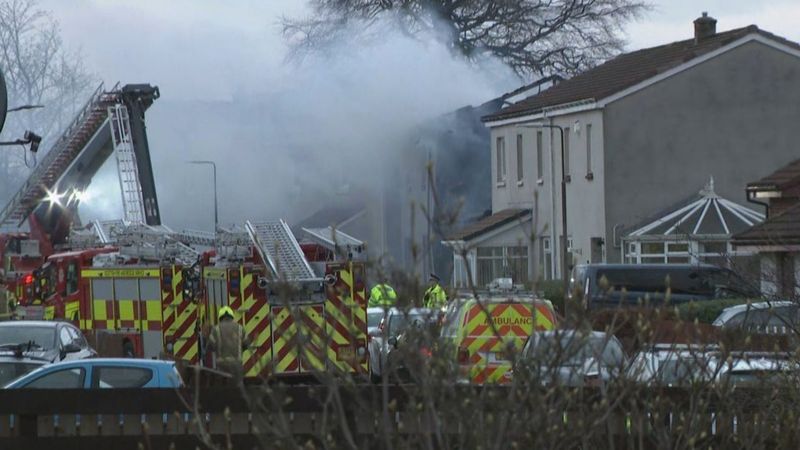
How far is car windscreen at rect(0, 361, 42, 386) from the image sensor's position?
21.0 metres

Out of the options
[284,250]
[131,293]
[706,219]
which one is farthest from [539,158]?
[284,250]

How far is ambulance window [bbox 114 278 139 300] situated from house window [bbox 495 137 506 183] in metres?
26.6

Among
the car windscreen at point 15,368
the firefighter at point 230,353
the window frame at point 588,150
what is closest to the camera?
the firefighter at point 230,353

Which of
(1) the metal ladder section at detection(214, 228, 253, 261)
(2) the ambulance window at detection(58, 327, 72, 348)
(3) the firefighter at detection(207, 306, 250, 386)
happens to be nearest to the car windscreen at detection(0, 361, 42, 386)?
(2) the ambulance window at detection(58, 327, 72, 348)

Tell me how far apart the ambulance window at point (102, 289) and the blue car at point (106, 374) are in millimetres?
13673

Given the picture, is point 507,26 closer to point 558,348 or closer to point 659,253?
point 659,253

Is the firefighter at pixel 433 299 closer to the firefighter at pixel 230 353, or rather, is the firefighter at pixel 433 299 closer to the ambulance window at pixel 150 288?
the firefighter at pixel 230 353

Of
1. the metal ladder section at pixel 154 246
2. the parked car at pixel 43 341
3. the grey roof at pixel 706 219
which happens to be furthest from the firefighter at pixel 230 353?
the grey roof at pixel 706 219

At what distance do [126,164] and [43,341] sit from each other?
51.3 feet

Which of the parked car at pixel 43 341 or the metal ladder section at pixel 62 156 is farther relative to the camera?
the metal ladder section at pixel 62 156

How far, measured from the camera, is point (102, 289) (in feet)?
107

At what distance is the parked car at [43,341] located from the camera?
77.1 feet

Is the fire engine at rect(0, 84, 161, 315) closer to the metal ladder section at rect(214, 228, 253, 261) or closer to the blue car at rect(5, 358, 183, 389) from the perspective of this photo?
the metal ladder section at rect(214, 228, 253, 261)

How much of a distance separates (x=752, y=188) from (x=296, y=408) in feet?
88.7
